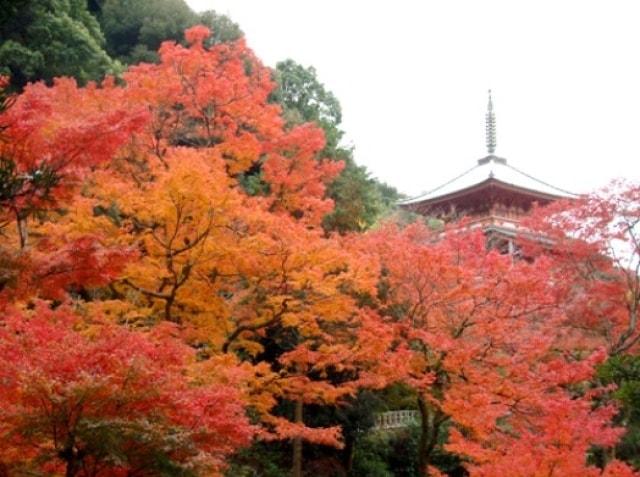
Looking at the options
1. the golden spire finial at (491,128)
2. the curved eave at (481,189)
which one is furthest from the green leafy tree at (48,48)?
the golden spire finial at (491,128)

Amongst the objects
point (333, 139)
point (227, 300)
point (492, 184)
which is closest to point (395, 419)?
point (227, 300)

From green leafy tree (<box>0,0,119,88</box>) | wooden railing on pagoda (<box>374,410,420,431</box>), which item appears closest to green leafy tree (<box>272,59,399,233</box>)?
wooden railing on pagoda (<box>374,410,420,431</box>)

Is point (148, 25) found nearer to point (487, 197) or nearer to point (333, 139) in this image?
point (333, 139)

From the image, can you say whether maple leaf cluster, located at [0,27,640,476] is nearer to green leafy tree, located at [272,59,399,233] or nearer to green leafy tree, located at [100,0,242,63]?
green leafy tree, located at [272,59,399,233]

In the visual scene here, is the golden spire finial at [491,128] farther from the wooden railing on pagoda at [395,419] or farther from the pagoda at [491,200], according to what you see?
the wooden railing on pagoda at [395,419]

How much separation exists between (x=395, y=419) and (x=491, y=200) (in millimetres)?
12290

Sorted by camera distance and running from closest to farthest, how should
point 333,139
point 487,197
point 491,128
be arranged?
point 333,139, point 487,197, point 491,128

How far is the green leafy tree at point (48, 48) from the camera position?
20.0 meters

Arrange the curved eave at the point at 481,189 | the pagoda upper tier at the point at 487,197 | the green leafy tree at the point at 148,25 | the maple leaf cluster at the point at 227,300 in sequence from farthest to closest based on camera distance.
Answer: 1. the pagoda upper tier at the point at 487,197
2. the curved eave at the point at 481,189
3. the green leafy tree at the point at 148,25
4. the maple leaf cluster at the point at 227,300

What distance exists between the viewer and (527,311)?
1253 centimetres

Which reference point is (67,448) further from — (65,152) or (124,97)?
(124,97)

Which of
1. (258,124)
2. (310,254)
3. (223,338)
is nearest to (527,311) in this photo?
(310,254)

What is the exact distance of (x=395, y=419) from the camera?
17516mm

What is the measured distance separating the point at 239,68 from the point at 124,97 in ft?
7.36
